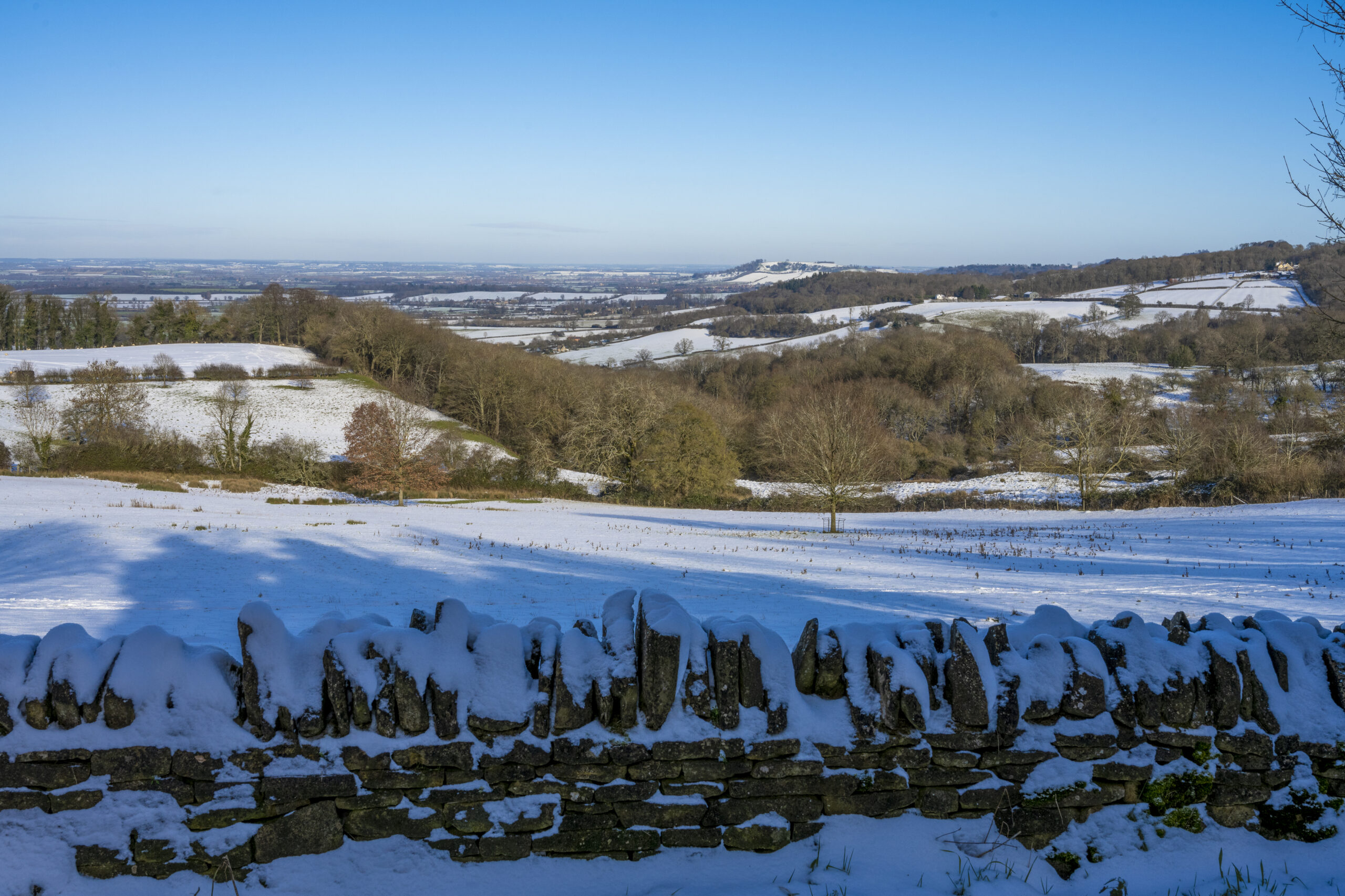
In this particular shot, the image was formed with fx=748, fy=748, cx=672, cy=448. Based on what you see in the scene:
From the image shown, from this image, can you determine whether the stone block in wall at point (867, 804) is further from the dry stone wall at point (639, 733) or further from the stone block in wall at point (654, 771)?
the stone block in wall at point (654, 771)

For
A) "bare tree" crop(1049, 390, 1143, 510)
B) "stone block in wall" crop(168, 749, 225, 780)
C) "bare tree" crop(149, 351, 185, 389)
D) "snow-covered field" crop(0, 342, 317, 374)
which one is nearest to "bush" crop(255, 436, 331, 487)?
"bare tree" crop(149, 351, 185, 389)

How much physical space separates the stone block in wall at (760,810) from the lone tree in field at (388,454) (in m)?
35.5

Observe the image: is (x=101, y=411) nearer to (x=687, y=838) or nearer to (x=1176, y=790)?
(x=687, y=838)

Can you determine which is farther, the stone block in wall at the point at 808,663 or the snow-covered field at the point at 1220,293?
the snow-covered field at the point at 1220,293

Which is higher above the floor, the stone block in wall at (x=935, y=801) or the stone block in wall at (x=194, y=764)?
the stone block in wall at (x=194, y=764)

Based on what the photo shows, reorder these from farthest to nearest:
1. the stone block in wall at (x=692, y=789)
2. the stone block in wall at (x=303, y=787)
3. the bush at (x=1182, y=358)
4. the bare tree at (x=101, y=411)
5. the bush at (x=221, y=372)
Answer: the bush at (x=1182, y=358) < the bush at (x=221, y=372) < the bare tree at (x=101, y=411) < the stone block in wall at (x=692, y=789) < the stone block in wall at (x=303, y=787)

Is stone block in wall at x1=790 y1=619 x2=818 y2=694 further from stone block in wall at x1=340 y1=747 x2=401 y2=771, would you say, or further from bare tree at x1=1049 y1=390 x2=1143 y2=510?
bare tree at x1=1049 y1=390 x2=1143 y2=510

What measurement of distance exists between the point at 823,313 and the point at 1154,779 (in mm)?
158375

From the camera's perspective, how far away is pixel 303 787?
3797mm

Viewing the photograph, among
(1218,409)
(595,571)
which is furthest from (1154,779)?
(1218,409)

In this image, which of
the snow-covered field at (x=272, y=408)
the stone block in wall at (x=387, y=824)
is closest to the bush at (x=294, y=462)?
the snow-covered field at (x=272, y=408)

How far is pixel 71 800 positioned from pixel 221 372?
8499 cm

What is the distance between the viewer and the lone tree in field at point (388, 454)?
39500 mm

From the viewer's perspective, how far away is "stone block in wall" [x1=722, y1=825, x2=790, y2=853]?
158 inches
